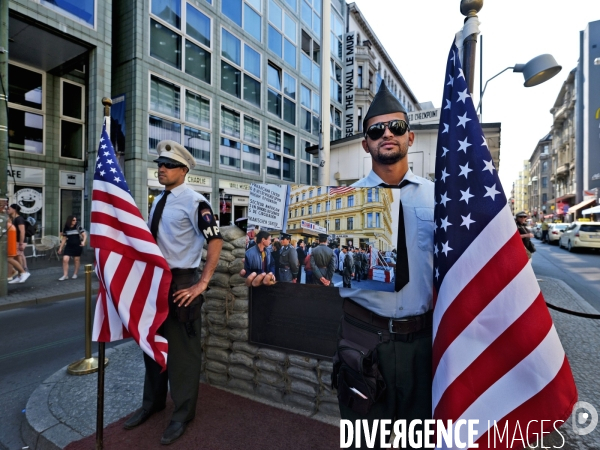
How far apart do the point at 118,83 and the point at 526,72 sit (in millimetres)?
15627

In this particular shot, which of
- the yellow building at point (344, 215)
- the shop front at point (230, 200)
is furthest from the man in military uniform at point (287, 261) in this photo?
the shop front at point (230, 200)

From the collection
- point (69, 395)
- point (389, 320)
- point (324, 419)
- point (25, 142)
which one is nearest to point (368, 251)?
point (389, 320)

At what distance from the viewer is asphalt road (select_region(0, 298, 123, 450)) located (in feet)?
10.6

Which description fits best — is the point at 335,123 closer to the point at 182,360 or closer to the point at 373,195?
the point at 182,360

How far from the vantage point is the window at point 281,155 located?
23.0 meters

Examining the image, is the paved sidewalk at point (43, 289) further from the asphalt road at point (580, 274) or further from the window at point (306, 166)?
the window at point (306, 166)

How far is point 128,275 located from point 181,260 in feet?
1.27

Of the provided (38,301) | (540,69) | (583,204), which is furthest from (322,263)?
(583,204)

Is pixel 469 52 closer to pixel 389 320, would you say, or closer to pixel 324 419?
pixel 389 320

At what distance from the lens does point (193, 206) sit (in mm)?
2736

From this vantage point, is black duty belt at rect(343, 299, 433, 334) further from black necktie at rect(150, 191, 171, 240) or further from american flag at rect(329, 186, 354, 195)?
black necktie at rect(150, 191, 171, 240)

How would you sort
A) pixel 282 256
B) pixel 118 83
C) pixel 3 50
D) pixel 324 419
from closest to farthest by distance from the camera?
pixel 282 256, pixel 324 419, pixel 3 50, pixel 118 83

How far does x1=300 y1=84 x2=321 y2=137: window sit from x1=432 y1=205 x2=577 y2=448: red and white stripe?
84.1 feet

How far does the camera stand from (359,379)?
1.68 m
